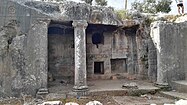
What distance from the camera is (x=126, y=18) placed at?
12359mm

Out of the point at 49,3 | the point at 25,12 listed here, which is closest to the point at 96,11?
the point at 49,3

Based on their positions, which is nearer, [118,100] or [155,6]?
[118,100]

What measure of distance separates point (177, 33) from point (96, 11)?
4.35 metres

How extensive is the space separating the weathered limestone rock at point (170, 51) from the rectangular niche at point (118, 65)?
12.2ft

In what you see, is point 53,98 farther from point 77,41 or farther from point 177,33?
point 177,33

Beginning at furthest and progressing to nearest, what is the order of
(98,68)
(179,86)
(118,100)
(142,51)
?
(98,68) < (142,51) < (179,86) < (118,100)

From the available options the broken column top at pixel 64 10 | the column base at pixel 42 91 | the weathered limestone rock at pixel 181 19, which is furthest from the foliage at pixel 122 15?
the column base at pixel 42 91

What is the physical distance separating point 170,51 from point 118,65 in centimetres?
448

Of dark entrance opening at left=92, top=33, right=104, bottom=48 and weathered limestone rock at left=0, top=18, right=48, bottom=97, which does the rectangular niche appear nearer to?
dark entrance opening at left=92, top=33, right=104, bottom=48

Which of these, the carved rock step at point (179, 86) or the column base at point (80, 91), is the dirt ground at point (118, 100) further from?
the carved rock step at point (179, 86)

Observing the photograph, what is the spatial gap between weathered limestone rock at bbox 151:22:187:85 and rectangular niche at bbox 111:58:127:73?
3.72 m

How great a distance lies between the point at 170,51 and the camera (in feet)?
35.0

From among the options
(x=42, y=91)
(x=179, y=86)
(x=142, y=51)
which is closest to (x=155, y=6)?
(x=142, y=51)

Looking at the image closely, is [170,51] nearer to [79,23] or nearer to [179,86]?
[179,86]
